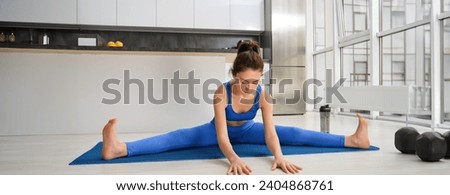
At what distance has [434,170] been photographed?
172 cm

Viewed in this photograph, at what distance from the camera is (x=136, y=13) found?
20.5 feet

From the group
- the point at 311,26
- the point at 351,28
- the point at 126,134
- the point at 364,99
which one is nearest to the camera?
the point at 126,134

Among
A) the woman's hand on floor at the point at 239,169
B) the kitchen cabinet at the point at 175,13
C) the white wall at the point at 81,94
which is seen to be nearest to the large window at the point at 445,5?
the white wall at the point at 81,94

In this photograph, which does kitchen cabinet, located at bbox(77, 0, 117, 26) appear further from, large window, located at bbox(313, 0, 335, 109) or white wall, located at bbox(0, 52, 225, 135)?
large window, located at bbox(313, 0, 335, 109)

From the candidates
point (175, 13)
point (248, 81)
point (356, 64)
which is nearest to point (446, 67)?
point (356, 64)

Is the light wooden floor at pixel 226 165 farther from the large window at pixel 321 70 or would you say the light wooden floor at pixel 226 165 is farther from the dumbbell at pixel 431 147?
the large window at pixel 321 70

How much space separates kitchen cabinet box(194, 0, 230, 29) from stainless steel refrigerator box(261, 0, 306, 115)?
0.76 meters

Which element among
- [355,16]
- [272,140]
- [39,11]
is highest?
[39,11]

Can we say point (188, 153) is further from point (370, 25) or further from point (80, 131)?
point (370, 25)

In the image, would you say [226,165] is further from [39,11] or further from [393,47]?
[39,11]

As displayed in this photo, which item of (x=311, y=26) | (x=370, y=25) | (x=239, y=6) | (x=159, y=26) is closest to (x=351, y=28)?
(x=370, y=25)

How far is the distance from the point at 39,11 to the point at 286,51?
167 inches

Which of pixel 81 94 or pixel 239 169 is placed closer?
pixel 239 169

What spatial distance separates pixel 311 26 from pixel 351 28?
1432 millimetres
